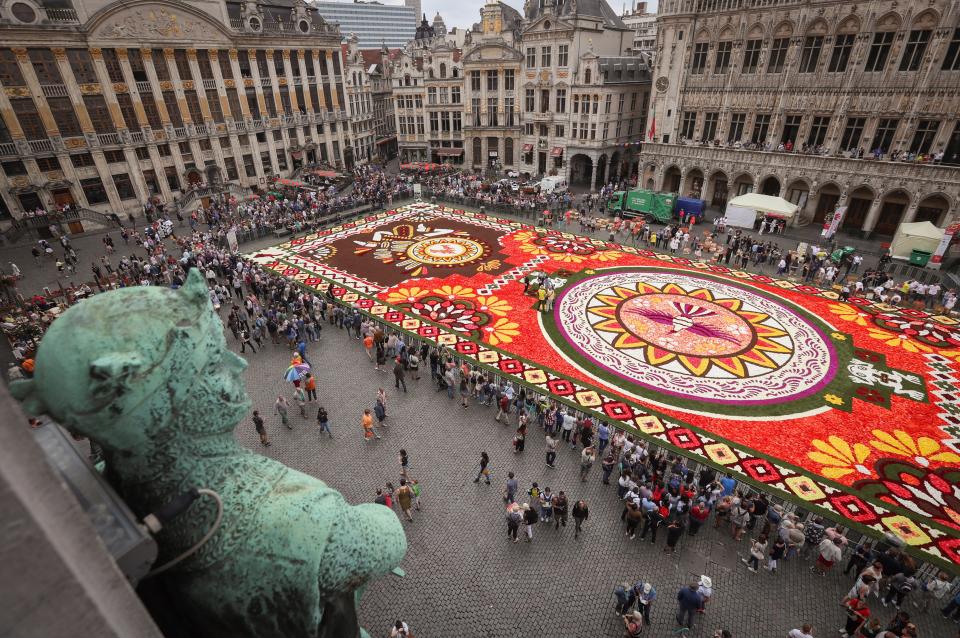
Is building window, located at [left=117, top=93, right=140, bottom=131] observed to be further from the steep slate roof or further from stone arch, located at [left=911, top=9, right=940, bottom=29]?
stone arch, located at [left=911, top=9, right=940, bottom=29]

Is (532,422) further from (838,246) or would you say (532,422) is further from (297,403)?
(838,246)

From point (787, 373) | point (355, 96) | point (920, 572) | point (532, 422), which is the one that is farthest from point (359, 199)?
point (920, 572)

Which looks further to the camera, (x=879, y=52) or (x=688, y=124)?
(x=688, y=124)

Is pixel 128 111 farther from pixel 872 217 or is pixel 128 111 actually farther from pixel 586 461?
pixel 872 217

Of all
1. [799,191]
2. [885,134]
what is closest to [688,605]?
[885,134]

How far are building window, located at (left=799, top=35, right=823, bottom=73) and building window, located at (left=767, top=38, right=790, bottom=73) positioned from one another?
3.65ft

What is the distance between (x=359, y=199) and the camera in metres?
41.4

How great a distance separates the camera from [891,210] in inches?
1312

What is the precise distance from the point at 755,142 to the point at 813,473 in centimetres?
3192

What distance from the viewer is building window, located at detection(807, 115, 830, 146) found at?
34.0 metres

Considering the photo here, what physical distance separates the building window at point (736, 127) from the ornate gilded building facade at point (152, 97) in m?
41.5

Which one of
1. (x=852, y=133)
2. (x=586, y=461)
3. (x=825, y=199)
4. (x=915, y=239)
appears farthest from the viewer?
(x=825, y=199)

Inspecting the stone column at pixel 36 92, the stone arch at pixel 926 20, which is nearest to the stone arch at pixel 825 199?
the stone arch at pixel 926 20

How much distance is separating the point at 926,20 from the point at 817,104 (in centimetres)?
653
